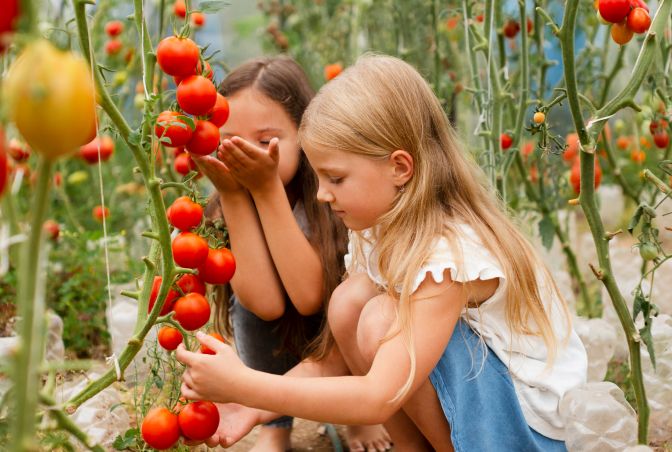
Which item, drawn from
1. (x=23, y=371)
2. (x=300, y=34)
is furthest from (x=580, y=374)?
(x=300, y=34)

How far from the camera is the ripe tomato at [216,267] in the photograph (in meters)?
1.21

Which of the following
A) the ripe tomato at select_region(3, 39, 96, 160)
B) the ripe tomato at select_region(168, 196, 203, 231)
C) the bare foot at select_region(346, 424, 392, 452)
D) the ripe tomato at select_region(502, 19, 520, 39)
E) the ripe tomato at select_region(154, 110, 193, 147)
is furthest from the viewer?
the ripe tomato at select_region(502, 19, 520, 39)

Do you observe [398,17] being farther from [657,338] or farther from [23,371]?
[23,371]

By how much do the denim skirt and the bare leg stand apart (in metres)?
0.15

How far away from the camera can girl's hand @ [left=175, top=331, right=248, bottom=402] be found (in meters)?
1.12

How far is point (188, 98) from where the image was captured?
1096mm

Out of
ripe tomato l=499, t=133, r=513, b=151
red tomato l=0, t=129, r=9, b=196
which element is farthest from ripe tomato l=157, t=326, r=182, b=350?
ripe tomato l=499, t=133, r=513, b=151

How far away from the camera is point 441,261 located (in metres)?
1.24

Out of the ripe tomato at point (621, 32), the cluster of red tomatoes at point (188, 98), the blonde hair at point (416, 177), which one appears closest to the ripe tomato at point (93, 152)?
the blonde hair at point (416, 177)

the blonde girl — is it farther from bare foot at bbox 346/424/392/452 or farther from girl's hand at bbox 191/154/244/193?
bare foot at bbox 346/424/392/452

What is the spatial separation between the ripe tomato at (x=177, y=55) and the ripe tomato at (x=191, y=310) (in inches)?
12.6

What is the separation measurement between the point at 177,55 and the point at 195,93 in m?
0.06

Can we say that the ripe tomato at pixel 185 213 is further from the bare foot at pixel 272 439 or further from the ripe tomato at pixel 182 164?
the bare foot at pixel 272 439

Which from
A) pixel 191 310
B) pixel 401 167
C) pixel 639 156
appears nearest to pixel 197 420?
pixel 191 310
